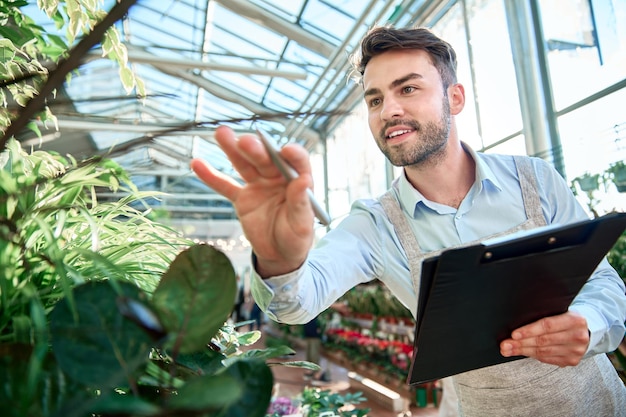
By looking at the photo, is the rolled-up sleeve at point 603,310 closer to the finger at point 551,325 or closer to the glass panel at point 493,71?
the finger at point 551,325

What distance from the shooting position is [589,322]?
0.98 m

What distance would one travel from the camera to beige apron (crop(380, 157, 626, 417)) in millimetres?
1128

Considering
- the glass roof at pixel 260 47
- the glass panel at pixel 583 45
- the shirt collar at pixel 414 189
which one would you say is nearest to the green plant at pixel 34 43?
the shirt collar at pixel 414 189

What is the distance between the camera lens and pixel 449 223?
1305 mm

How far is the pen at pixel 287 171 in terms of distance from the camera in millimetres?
387

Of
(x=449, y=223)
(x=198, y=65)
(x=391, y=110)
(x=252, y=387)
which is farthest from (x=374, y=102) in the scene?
(x=198, y=65)

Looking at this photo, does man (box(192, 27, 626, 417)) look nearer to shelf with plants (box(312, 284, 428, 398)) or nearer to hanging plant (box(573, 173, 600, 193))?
hanging plant (box(573, 173, 600, 193))

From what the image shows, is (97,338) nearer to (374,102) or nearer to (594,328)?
(594,328)

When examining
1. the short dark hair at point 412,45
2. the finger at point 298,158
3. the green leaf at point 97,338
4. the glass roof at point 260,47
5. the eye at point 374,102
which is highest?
the glass roof at point 260,47

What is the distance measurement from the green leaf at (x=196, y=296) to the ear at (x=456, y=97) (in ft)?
3.88

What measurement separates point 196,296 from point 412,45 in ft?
3.74

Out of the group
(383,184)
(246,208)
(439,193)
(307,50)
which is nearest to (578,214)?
(439,193)

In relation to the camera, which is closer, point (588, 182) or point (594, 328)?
point (594, 328)

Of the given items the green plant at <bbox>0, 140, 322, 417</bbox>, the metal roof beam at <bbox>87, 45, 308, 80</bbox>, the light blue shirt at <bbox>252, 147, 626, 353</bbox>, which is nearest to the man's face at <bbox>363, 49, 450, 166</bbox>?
the light blue shirt at <bbox>252, 147, 626, 353</bbox>
